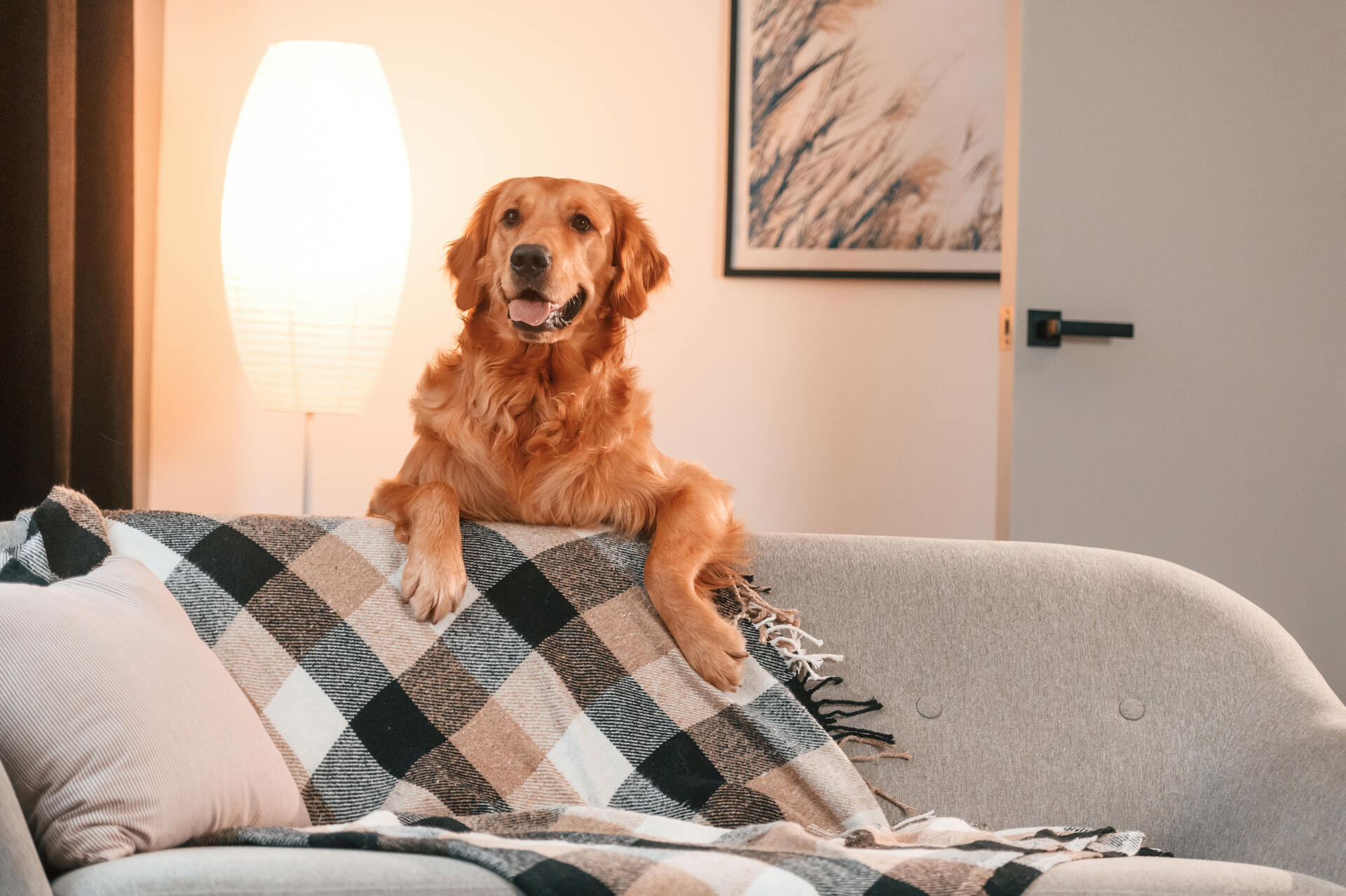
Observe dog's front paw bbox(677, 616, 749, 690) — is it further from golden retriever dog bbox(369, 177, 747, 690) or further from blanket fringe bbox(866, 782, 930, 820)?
blanket fringe bbox(866, 782, 930, 820)

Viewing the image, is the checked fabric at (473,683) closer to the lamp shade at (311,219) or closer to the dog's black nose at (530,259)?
the dog's black nose at (530,259)

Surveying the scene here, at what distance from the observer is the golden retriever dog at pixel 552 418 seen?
1624mm

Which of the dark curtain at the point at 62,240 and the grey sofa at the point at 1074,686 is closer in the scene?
the grey sofa at the point at 1074,686

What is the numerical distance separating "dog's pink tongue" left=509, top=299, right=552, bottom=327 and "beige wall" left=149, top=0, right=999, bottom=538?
1.02 meters

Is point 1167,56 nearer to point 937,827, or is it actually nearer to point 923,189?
point 923,189

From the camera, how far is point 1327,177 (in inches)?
92.0

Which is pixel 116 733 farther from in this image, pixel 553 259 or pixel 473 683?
pixel 553 259

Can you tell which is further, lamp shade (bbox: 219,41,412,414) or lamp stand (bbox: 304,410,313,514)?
lamp stand (bbox: 304,410,313,514)

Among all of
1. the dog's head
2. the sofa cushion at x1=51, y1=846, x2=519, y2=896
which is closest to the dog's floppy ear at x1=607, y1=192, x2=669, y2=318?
the dog's head

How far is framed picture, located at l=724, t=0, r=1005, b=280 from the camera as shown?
2678mm

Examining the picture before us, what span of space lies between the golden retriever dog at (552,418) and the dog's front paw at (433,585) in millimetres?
44

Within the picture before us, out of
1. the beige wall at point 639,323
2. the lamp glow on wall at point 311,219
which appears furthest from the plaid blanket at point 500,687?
the beige wall at point 639,323

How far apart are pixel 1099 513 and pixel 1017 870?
1.42 m

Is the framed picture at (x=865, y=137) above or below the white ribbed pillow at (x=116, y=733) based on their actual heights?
above
